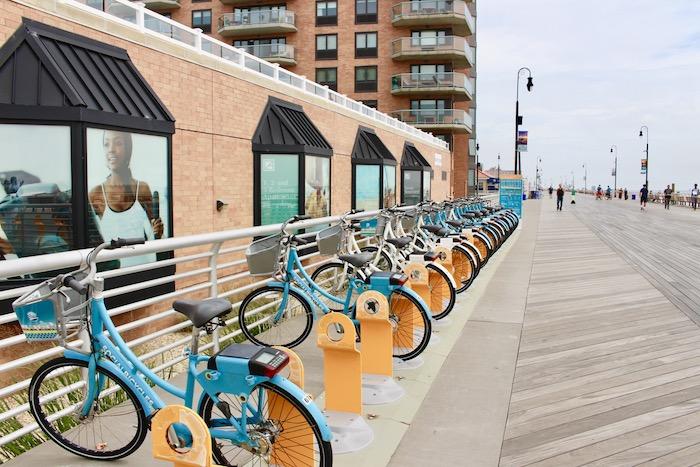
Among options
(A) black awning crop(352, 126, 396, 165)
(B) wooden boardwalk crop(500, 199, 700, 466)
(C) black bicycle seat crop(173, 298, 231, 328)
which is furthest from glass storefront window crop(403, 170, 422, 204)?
(C) black bicycle seat crop(173, 298, 231, 328)

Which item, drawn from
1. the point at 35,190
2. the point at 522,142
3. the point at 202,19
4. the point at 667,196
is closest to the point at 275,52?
the point at 202,19

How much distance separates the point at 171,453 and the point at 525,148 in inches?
1386

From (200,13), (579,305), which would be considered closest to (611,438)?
(579,305)

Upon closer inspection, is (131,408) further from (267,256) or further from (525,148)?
(525,148)

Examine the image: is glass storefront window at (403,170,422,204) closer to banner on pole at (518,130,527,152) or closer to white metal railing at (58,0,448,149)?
banner on pole at (518,130,527,152)

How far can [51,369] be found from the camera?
3730 millimetres

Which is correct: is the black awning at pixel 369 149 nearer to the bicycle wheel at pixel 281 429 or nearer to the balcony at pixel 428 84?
the balcony at pixel 428 84

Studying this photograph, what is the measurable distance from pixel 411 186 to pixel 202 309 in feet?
92.8

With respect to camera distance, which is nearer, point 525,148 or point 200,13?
point 525,148

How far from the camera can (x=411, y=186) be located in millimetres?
31094

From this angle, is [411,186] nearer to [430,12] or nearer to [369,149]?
[369,149]

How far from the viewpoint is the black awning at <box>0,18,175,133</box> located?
8.84 metres

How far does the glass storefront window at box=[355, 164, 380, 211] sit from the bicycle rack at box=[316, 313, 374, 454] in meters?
19.0

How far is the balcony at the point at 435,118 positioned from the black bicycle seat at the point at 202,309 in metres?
42.3
